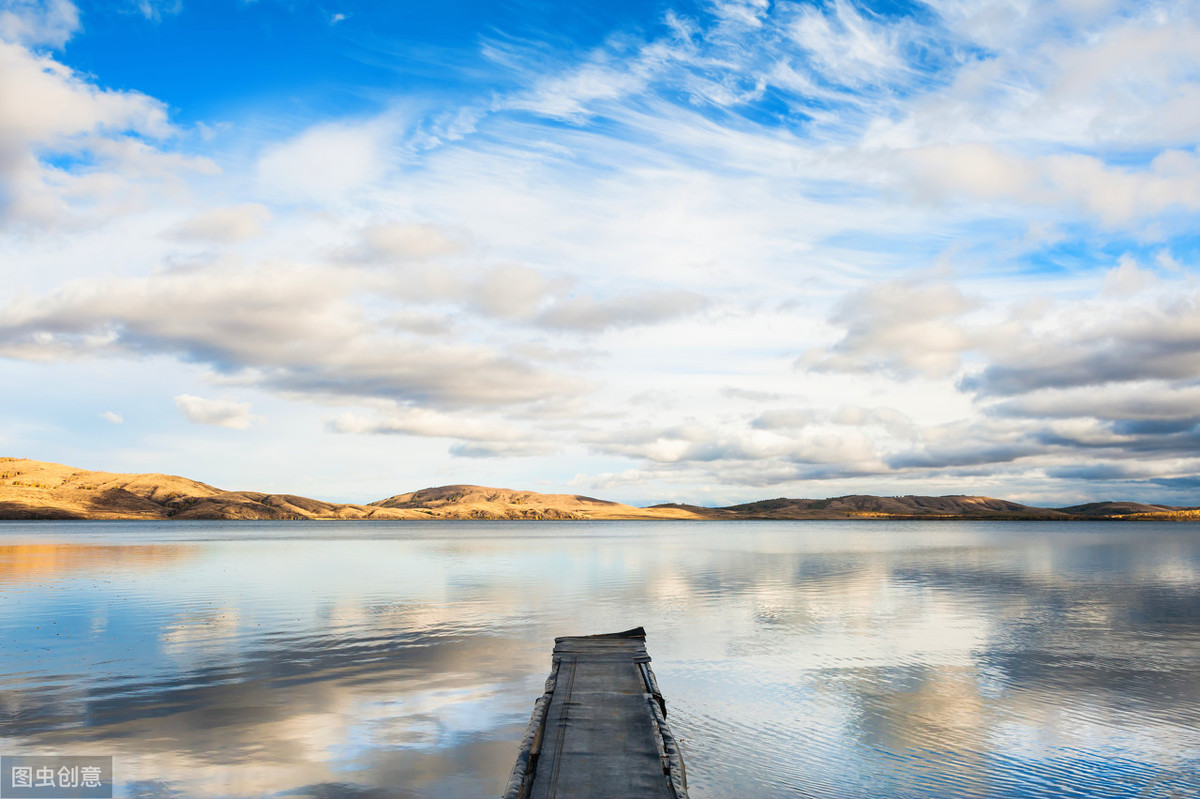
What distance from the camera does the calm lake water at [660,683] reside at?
13688 millimetres

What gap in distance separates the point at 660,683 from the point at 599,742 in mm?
7724

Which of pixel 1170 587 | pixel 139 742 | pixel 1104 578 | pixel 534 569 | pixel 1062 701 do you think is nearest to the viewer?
pixel 139 742

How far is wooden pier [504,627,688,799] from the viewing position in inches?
435

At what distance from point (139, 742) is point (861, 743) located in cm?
1484

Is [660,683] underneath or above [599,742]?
underneath

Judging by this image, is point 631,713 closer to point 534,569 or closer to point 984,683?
point 984,683

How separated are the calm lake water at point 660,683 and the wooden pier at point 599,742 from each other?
1.11 m

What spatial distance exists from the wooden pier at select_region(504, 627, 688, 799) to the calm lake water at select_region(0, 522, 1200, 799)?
1.11 metres

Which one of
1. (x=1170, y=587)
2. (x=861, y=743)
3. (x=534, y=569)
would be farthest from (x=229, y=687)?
(x=1170, y=587)

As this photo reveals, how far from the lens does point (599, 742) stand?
1313 centimetres

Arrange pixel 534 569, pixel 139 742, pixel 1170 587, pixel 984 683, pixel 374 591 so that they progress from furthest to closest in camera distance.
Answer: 1. pixel 534 569
2. pixel 1170 587
3. pixel 374 591
4. pixel 984 683
5. pixel 139 742

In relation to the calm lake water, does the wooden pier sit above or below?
above

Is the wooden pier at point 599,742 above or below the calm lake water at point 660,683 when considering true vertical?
above

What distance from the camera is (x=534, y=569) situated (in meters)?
59.7
